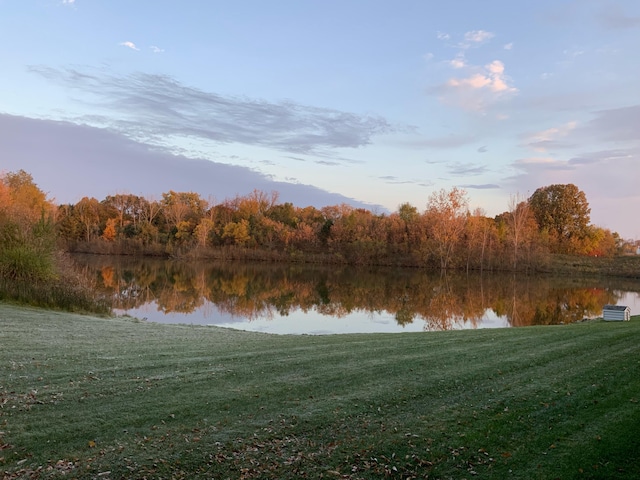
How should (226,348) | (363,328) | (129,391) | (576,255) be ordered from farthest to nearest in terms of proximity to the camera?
(576,255), (363,328), (226,348), (129,391)

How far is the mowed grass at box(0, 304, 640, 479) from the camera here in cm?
426

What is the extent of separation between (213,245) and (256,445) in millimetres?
61004

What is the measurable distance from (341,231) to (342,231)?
5.5 inches

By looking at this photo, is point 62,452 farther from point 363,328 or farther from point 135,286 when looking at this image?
point 135,286

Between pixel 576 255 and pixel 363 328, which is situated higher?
pixel 576 255

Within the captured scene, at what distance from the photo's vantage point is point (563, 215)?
5888cm

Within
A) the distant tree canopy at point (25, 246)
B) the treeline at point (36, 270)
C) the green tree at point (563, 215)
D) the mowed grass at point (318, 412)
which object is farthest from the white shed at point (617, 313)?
the green tree at point (563, 215)

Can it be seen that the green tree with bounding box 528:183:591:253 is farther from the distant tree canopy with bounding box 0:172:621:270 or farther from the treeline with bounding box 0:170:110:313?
the treeline with bounding box 0:170:110:313

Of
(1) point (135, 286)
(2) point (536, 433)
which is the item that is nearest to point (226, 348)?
(2) point (536, 433)

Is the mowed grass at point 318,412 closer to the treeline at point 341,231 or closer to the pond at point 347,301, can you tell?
the pond at point 347,301

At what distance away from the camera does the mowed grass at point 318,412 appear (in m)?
4.26

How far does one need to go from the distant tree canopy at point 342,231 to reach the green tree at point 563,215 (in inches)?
4.6

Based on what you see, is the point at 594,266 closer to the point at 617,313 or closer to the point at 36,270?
the point at 617,313

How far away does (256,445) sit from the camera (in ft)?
15.2
